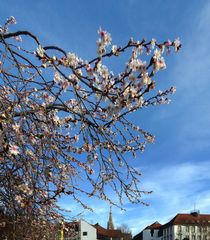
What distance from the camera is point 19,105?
445cm

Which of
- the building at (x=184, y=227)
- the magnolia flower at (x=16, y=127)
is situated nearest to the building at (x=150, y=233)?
the building at (x=184, y=227)

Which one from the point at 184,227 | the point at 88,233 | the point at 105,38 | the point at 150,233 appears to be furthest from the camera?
the point at 150,233

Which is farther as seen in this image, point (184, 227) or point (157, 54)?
point (184, 227)

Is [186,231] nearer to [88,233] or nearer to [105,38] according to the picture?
[88,233]

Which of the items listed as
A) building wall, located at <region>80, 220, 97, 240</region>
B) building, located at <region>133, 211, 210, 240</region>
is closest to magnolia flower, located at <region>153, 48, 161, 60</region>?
building wall, located at <region>80, 220, 97, 240</region>

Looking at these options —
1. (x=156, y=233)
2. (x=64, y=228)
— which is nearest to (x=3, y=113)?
(x=64, y=228)

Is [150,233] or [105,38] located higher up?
[150,233]

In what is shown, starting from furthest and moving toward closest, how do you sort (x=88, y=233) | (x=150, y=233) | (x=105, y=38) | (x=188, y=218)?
1. (x=150, y=233)
2. (x=188, y=218)
3. (x=88, y=233)
4. (x=105, y=38)

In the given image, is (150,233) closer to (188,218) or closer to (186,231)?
(188,218)

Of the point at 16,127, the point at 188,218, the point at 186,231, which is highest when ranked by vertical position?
the point at 188,218

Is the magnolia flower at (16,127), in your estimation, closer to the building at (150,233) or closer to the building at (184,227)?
the building at (184,227)

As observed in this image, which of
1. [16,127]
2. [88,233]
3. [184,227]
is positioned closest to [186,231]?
[184,227]

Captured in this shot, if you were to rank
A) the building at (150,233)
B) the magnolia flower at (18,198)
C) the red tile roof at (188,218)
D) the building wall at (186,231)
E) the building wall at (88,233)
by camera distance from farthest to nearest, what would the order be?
the building at (150,233) → the red tile roof at (188,218) → the building wall at (186,231) → the building wall at (88,233) → the magnolia flower at (18,198)

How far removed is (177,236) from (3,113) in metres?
96.3
